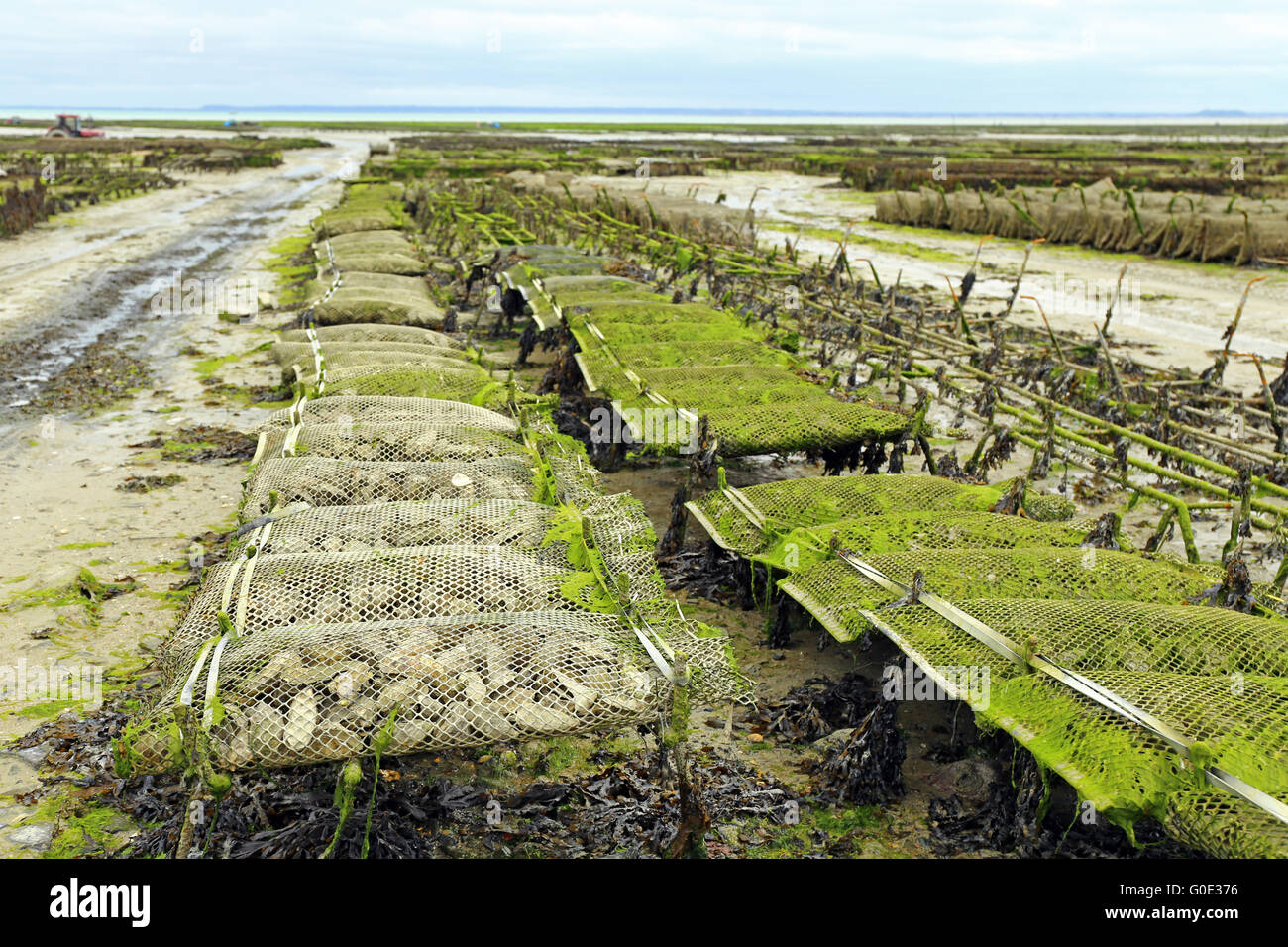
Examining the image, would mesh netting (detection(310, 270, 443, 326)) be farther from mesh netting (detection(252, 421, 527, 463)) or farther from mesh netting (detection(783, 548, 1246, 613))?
mesh netting (detection(783, 548, 1246, 613))

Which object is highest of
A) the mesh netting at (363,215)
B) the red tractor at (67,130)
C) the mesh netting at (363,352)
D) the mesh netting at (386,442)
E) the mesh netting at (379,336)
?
the red tractor at (67,130)

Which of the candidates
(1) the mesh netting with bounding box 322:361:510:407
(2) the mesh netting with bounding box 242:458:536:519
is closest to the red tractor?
(1) the mesh netting with bounding box 322:361:510:407

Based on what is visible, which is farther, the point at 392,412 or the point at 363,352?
the point at 363,352

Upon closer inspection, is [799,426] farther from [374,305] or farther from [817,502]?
[374,305]

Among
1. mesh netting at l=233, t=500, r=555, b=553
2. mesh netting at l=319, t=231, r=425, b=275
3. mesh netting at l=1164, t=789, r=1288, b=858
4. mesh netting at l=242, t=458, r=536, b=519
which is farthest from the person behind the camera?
mesh netting at l=319, t=231, r=425, b=275

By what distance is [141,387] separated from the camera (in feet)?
46.9

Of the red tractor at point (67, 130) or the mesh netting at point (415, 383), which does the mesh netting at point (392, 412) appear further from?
the red tractor at point (67, 130)

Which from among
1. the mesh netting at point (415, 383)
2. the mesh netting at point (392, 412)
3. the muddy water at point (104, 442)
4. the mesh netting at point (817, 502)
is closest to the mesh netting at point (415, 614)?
the mesh netting at point (392, 412)

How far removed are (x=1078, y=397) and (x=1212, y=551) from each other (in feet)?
8.56

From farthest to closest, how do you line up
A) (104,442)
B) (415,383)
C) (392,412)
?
1. (104,442)
2. (415,383)
3. (392,412)

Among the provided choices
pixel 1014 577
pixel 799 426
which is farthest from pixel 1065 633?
pixel 799 426

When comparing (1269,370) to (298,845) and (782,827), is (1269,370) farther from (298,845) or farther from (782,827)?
(298,845)

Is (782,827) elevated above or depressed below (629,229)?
below
